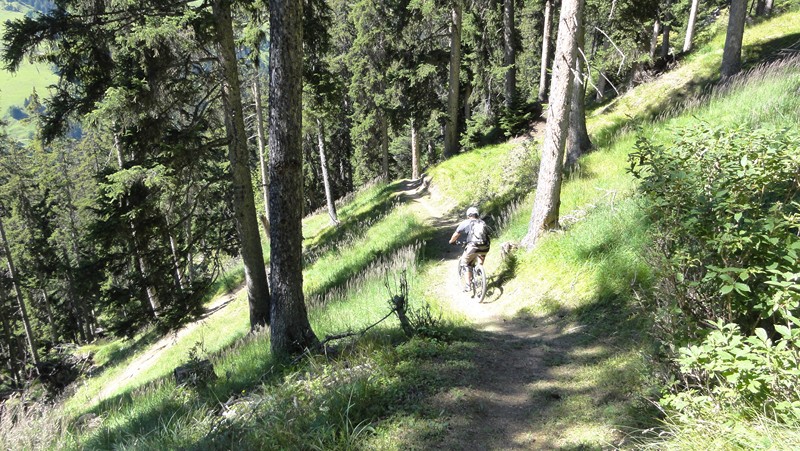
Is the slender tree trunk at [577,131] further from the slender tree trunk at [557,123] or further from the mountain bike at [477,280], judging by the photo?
the mountain bike at [477,280]

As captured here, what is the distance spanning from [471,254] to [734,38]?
1082 cm

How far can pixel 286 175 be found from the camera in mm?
5527

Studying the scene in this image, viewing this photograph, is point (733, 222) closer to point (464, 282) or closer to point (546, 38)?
point (464, 282)

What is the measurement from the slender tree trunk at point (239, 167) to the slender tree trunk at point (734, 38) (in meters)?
13.7

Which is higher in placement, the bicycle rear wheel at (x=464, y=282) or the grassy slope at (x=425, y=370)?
the grassy slope at (x=425, y=370)

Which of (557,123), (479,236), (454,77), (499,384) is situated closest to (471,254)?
(479,236)

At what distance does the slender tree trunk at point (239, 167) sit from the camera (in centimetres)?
884

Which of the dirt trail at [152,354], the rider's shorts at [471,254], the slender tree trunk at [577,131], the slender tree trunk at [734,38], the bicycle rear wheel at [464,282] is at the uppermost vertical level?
the slender tree trunk at [734,38]

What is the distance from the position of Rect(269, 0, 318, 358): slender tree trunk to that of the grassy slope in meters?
0.65

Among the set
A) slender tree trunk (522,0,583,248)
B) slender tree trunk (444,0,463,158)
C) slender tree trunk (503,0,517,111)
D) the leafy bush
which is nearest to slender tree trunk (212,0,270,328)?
slender tree trunk (522,0,583,248)

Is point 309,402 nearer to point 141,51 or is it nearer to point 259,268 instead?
point 259,268

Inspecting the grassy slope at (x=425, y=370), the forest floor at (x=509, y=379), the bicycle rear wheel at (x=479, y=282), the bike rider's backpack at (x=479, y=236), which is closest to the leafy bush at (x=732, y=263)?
the grassy slope at (x=425, y=370)

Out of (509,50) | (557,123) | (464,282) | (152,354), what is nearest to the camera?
(557,123)

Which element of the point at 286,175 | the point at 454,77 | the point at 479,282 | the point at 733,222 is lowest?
the point at 479,282
